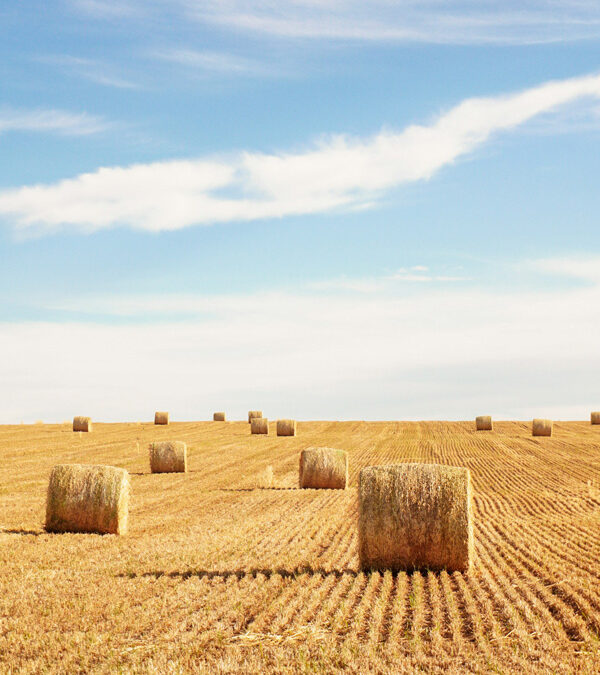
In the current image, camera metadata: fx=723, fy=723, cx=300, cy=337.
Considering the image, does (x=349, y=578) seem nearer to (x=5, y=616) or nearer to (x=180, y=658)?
(x=180, y=658)

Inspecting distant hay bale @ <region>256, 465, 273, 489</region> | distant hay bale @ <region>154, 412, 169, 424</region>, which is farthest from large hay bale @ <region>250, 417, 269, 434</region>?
distant hay bale @ <region>256, 465, 273, 489</region>

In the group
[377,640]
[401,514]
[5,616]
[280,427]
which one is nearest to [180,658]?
[377,640]

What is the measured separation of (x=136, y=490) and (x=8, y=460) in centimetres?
1110

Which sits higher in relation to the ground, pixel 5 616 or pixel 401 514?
pixel 401 514

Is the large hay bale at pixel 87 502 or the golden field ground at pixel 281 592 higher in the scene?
the large hay bale at pixel 87 502

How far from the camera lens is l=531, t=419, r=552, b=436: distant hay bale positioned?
5053 cm

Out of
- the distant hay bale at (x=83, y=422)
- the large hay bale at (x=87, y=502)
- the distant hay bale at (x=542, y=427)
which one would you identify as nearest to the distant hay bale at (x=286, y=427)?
the distant hay bale at (x=83, y=422)

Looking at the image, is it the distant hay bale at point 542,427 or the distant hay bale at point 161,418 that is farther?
the distant hay bale at point 161,418

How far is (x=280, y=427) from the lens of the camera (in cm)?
5019

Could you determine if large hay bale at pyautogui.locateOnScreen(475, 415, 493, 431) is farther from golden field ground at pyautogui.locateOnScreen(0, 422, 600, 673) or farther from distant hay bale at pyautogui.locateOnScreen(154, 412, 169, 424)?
golden field ground at pyautogui.locateOnScreen(0, 422, 600, 673)

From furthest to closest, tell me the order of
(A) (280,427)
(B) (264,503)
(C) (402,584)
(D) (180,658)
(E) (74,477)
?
(A) (280,427) < (B) (264,503) < (E) (74,477) < (C) (402,584) < (D) (180,658)

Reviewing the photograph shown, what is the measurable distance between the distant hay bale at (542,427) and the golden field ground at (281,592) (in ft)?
90.8

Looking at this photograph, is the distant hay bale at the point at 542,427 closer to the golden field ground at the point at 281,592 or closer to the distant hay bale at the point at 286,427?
the distant hay bale at the point at 286,427

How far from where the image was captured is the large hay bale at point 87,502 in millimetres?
15617
